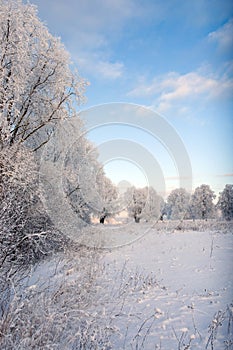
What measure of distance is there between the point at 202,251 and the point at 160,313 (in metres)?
6.16

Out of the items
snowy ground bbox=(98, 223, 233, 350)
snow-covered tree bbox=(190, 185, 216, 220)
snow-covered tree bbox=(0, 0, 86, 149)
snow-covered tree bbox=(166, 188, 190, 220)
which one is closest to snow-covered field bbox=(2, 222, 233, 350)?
snowy ground bbox=(98, 223, 233, 350)

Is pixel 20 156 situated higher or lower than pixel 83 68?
lower

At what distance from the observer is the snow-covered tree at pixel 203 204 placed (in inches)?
2317

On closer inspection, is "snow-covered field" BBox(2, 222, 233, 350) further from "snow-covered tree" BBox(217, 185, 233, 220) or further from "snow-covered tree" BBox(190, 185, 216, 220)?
"snow-covered tree" BBox(190, 185, 216, 220)

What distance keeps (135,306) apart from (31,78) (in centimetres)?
969

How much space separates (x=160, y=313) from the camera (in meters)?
4.90

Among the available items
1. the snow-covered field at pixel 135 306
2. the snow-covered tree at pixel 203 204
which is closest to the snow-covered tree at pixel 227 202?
the snow-covered tree at pixel 203 204

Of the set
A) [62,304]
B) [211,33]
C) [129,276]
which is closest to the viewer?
[211,33]

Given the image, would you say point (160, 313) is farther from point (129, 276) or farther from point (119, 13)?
point (119, 13)

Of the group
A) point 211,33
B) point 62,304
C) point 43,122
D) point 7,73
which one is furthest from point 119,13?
point 62,304

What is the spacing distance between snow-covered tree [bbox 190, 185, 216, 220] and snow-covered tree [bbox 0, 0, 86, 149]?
52.8 m

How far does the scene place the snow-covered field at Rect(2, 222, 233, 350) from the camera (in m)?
3.77

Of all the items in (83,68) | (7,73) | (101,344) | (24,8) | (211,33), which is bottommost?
(101,344)

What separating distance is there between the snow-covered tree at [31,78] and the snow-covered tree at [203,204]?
52775 mm
